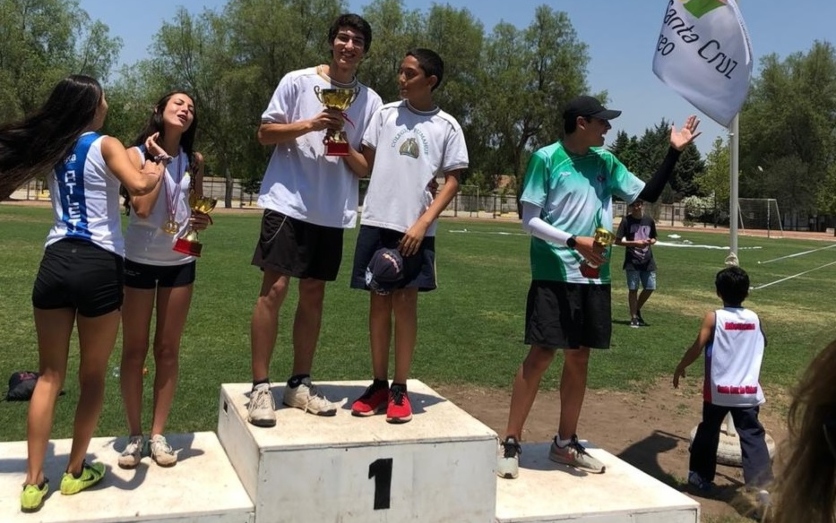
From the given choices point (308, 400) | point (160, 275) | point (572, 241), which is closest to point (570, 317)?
point (572, 241)

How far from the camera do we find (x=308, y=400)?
4.02 metres

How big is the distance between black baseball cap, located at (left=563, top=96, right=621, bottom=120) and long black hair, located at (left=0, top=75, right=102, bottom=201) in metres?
2.62

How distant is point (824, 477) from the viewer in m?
1.20

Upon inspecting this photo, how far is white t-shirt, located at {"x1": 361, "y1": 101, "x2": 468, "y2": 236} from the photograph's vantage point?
Answer: 3.96 m

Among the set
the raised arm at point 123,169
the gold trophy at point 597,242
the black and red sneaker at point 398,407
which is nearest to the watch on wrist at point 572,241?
the gold trophy at point 597,242

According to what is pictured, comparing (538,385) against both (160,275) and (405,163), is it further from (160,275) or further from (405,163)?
(160,275)

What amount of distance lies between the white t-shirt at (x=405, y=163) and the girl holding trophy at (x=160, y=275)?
95 centimetres

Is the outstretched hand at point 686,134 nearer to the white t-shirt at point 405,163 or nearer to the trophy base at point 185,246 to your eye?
the white t-shirt at point 405,163

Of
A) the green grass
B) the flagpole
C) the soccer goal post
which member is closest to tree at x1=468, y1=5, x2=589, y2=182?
the soccer goal post

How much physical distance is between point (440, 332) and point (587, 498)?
19.3 feet

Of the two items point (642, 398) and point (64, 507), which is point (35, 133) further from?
point (642, 398)

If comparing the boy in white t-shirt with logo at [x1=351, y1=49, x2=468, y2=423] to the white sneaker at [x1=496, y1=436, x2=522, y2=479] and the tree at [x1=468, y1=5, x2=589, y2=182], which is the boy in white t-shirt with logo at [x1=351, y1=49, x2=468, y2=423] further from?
the tree at [x1=468, y1=5, x2=589, y2=182]

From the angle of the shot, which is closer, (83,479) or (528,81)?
(83,479)

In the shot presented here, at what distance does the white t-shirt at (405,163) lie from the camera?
3.96m
